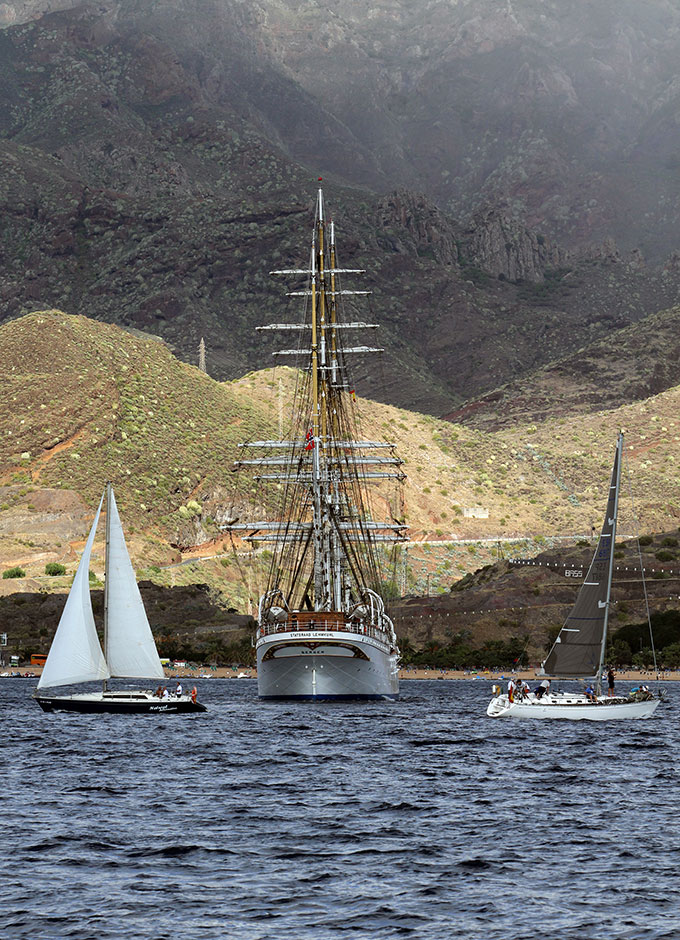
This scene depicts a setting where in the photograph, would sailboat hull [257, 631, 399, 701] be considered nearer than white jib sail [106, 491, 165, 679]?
No

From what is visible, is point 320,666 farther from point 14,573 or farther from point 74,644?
point 14,573

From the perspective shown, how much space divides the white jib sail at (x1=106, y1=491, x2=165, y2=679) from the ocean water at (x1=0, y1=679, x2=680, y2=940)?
3437mm

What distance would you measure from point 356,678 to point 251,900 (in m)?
58.6

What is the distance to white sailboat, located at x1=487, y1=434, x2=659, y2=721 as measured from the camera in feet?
244

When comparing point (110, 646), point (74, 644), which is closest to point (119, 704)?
point (110, 646)

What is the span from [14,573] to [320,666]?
280 feet

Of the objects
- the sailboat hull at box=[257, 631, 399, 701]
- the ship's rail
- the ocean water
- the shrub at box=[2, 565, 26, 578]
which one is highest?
the shrub at box=[2, 565, 26, 578]

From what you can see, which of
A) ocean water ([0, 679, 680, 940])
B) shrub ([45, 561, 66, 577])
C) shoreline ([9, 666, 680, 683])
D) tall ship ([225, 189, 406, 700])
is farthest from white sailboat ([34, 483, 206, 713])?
shrub ([45, 561, 66, 577])

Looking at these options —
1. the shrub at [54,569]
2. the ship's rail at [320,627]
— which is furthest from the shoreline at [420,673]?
the ship's rail at [320,627]

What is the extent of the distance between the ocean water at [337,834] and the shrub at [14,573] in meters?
95.6

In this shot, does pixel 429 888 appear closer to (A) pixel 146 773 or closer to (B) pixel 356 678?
(A) pixel 146 773

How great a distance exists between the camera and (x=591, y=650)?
244 ft

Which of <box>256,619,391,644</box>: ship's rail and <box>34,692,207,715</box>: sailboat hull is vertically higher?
<box>256,619,391,644</box>: ship's rail

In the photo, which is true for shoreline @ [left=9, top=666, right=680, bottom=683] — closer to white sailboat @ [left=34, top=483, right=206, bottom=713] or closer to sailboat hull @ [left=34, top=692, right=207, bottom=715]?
sailboat hull @ [left=34, top=692, right=207, bottom=715]
